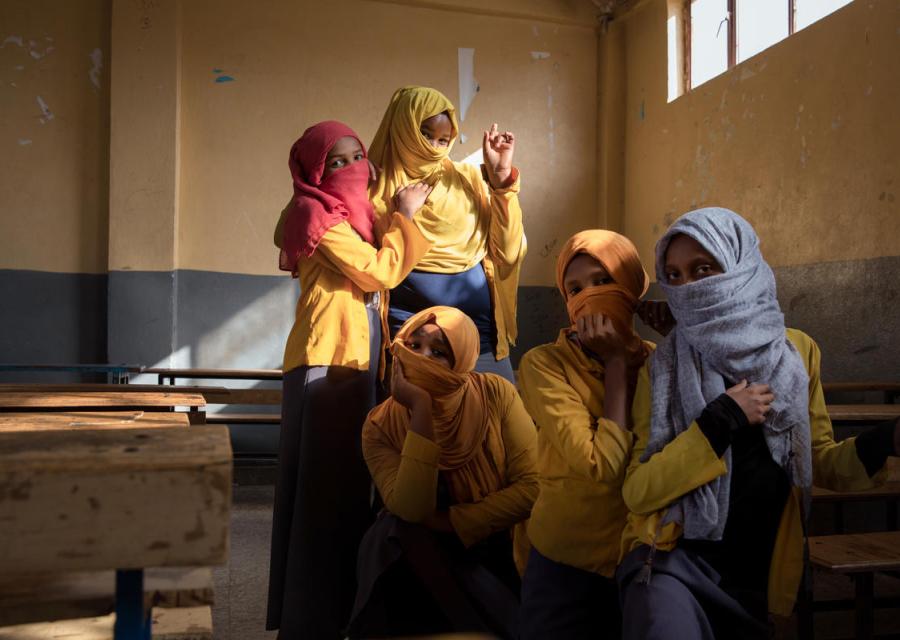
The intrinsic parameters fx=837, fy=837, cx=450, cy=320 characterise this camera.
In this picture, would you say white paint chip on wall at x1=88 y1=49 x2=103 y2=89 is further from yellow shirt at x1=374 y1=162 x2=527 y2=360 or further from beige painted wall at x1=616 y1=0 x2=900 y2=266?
yellow shirt at x1=374 y1=162 x2=527 y2=360

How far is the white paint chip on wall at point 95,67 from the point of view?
5.70 m

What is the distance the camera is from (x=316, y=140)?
2338mm

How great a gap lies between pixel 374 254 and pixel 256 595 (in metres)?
1.46

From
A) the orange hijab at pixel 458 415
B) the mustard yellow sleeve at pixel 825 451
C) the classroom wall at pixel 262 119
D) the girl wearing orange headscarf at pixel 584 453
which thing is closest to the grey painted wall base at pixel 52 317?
the classroom wall at pixel 262 119

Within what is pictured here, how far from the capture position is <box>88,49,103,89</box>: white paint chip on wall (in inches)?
Answer: 224

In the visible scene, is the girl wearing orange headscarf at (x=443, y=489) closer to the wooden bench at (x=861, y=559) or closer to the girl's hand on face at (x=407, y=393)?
the girl's hand on face at (x=407, y=393)

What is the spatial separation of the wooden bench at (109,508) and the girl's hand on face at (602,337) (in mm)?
1032

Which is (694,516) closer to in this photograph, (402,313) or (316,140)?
(402,313)

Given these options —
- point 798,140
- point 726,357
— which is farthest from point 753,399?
point 798,140

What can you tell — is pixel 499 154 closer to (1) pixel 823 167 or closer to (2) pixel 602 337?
(2) pixel 602 337

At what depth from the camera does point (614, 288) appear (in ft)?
5.49

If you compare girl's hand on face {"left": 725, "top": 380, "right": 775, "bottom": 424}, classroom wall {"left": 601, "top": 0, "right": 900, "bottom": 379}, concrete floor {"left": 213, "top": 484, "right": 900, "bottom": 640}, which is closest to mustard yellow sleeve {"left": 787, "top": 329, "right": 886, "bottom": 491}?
girl's hand on face {"left": 725, "top": 380, "right": 775, "bottom": 424}

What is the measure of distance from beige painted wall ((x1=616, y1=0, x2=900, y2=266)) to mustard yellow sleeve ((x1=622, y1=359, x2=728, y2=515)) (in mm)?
3082

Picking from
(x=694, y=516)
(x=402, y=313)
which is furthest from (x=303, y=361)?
(x=694, y=516)
